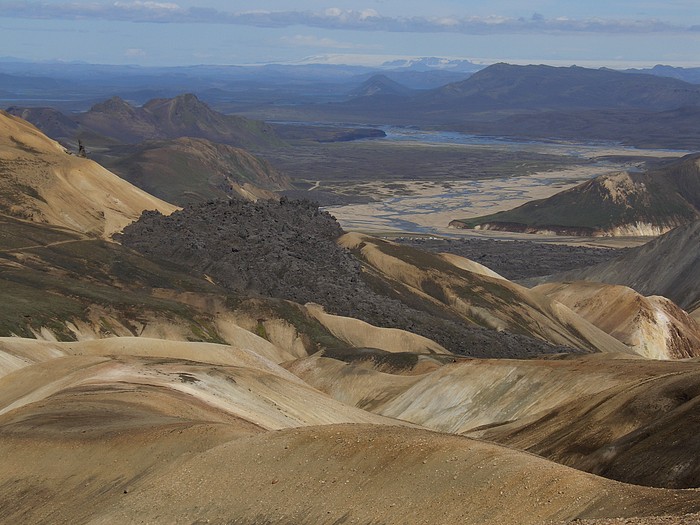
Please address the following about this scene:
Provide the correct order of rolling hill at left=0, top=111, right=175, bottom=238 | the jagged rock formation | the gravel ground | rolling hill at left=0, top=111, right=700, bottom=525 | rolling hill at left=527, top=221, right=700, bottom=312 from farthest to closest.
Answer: the gravel ground, rolling hill at left=527, top=221, right=700, bottom=312, rolling hill at left=0, top=111, right=175, bottom=238, the jagged rock formation, rolling hill at left=0, top=111, right=700, bottom=525

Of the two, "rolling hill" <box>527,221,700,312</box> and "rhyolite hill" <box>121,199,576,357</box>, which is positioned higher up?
"rhyolite hill" <box>121,199,576,357</box>

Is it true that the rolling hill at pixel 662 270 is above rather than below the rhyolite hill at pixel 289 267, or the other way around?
below

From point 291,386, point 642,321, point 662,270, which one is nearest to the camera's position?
point 291,386

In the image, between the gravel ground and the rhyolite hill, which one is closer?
the rhyolite hill

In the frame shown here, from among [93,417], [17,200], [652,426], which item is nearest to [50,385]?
[93,417]

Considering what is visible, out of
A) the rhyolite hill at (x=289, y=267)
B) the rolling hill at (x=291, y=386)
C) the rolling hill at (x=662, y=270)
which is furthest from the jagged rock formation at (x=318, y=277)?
the rolling hill at (x=662, y=270)

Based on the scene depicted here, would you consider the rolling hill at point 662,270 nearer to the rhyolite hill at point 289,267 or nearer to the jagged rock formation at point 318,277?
the jagged rock formation at point 318,277

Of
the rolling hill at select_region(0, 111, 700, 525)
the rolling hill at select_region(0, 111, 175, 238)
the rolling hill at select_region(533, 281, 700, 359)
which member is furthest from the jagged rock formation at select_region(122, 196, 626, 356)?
the rolling hill at select_region(0, 111, 175, 238)

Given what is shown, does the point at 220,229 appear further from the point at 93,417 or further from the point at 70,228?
the point at 93,417

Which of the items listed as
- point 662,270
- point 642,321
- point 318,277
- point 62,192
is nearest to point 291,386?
point 318,277

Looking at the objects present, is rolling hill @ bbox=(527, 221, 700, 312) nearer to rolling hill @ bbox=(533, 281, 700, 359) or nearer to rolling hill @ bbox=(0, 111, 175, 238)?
rolling hill @ bbox=(533, 281, 700, 359)

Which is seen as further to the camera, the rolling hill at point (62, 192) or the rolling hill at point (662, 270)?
the rolling hill at point (662, 270)

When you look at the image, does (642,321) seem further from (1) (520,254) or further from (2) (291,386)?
(1) (520,254)
